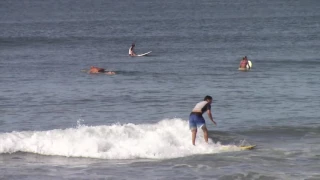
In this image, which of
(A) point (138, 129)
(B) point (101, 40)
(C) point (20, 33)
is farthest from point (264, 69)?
(C) point (20, 33)

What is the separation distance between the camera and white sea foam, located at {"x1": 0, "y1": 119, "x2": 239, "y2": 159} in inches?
872

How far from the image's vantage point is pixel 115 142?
23297 millimetres

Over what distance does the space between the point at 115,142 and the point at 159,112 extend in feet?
21.1

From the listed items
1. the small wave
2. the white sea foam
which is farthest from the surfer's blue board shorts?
the small wave

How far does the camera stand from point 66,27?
3851 inches

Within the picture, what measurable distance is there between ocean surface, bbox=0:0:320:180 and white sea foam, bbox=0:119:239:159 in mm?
36

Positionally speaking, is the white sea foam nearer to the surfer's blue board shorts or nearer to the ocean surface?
the ocean surface

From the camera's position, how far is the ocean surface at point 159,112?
2030 centimetres

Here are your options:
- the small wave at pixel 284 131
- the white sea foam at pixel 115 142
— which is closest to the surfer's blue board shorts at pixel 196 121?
the white sea foam at pixel 115 142

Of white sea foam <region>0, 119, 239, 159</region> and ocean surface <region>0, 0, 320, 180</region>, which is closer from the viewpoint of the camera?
ocean surface <region>0, 0, 320, 180</region>

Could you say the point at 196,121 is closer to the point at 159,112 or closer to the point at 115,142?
the point at 115,142

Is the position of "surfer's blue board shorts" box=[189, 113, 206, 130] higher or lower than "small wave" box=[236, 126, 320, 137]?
higher

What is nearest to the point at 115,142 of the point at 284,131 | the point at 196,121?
the point at 196,121

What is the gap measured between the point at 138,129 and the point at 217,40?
4565 cm
